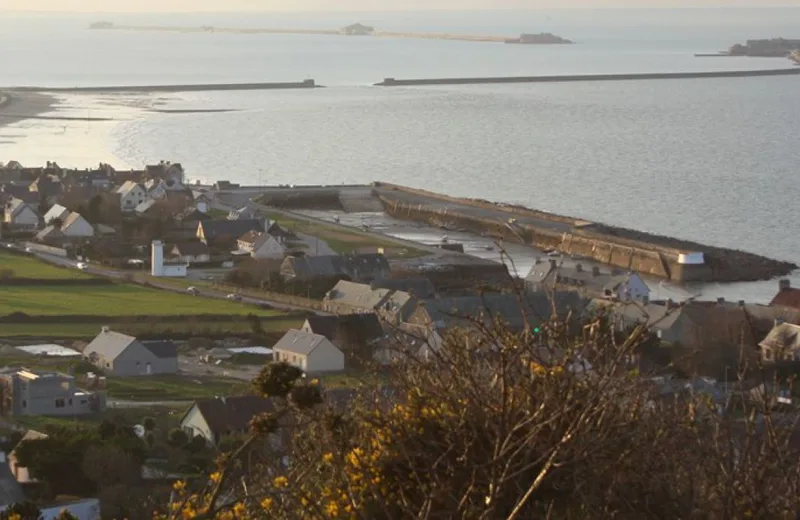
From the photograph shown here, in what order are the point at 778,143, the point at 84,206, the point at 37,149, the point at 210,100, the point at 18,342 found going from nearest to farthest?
the point at 18,342
the point at 84,206
the point at 37,149
the point at 778,143
the point at 210,100

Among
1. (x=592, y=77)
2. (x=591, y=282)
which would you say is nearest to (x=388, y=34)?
(x=592, y=77)

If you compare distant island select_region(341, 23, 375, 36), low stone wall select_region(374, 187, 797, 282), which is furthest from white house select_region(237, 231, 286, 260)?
distant island select_region(341, 23, 375, 36)

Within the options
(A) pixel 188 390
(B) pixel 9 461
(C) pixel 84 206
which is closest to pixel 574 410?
(B) pixel 9 461

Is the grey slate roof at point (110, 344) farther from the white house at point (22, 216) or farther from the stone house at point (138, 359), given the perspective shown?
the white house at point (22, 216)

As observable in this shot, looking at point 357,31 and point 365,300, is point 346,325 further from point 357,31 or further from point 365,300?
point 357,31

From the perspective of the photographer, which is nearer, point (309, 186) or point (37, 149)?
point (309, 186)

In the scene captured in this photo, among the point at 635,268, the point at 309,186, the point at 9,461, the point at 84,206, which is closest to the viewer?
the point at 9,461

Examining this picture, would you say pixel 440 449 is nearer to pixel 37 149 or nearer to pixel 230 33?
pixel 37 149

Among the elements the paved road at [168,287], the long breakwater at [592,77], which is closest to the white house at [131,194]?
the paved road at [168,287]

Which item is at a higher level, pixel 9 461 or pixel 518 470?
pixel 518 470
